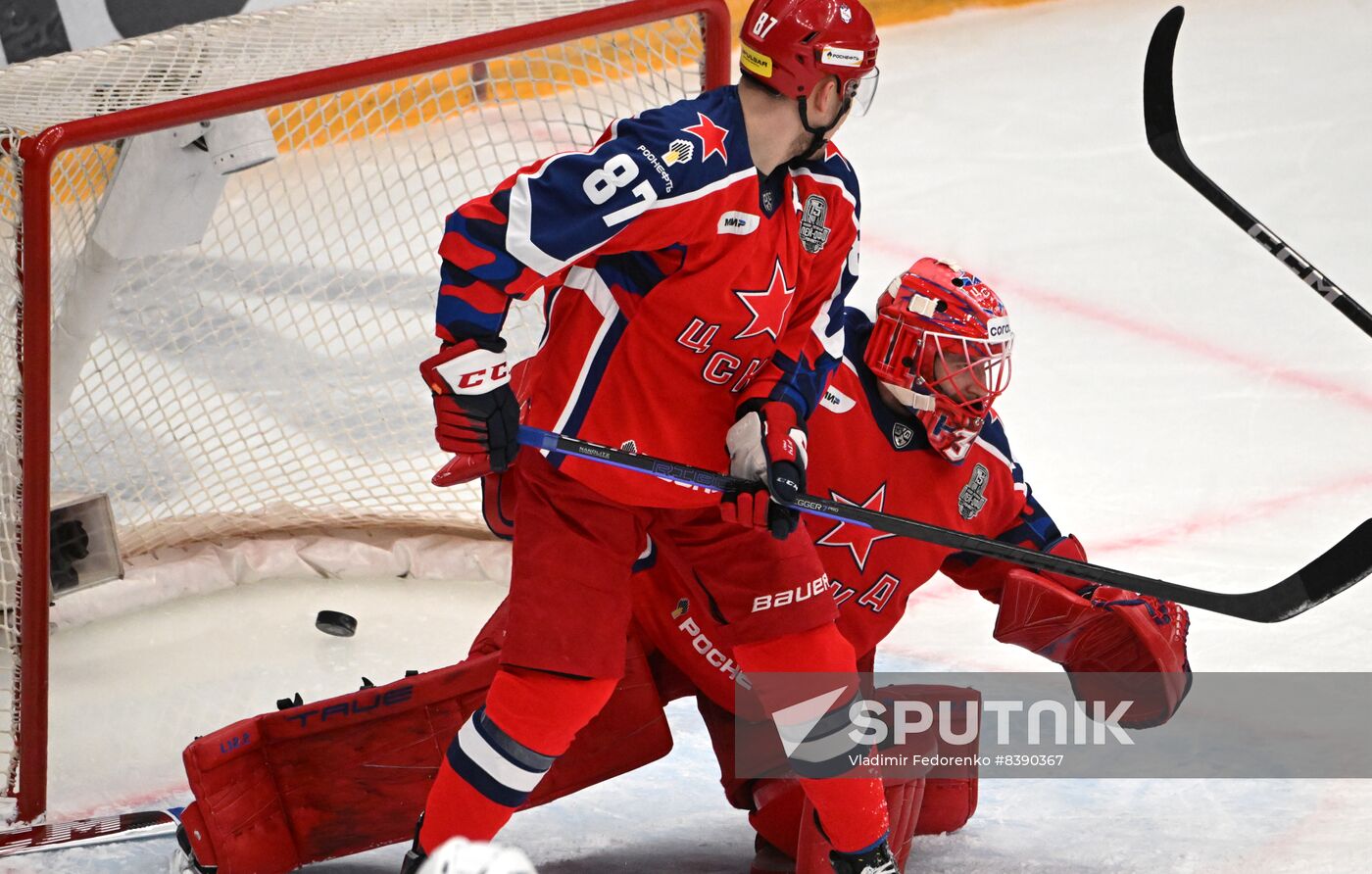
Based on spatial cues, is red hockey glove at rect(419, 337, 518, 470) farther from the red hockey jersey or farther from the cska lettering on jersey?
the red hockey jersey

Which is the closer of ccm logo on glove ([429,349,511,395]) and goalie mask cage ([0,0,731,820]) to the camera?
ccm logo on glove ([429,349,511,395])

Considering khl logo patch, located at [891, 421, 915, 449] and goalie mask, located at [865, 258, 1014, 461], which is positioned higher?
goalie mask, located at [865, 258, 1014, 461]

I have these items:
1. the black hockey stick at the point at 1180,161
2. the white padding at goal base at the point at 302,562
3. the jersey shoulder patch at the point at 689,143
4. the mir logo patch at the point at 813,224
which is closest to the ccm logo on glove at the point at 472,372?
the jersey shoulder patch at the point at 689,143

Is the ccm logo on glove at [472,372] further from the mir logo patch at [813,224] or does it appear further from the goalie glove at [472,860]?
the goalie glove at [472,860]

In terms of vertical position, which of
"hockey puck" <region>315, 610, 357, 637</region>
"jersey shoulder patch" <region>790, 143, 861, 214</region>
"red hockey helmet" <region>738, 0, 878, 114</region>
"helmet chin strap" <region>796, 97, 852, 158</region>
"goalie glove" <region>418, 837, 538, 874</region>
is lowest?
"hockey puck" <region>315, 610, 357, 637</region>

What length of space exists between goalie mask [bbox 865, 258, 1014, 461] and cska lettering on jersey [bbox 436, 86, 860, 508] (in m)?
0.14

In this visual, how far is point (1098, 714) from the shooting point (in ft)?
7.90

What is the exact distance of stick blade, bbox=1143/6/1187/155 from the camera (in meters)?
3.02

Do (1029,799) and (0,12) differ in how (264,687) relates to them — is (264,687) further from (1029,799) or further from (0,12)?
(0,12)

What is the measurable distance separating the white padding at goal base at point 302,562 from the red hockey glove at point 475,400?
1.36 meters

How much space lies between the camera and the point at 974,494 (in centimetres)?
237

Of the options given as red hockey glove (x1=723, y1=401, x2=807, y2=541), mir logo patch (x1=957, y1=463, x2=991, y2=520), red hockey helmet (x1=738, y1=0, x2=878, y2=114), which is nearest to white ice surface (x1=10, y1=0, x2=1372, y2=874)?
mir logo patch (x1=957, y1=463, x2=991, y2=520)

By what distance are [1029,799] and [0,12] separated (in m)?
2.60

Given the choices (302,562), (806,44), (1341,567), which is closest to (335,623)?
(302,562)
